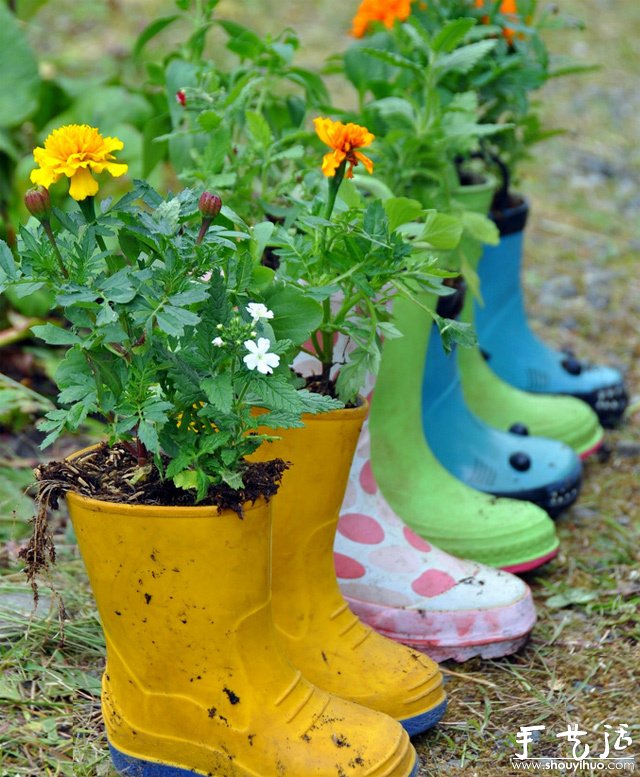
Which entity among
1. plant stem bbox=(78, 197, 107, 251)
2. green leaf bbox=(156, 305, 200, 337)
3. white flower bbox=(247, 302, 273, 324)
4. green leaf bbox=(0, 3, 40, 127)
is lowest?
green leaf bbox=(0, 3, 40, 127)

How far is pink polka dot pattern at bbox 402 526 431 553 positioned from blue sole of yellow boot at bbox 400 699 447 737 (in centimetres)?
27

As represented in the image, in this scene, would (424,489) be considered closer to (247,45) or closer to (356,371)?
(356,371)

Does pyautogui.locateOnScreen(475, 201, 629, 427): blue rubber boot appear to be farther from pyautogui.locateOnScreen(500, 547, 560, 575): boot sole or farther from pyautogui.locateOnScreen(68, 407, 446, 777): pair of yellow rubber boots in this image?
pyautogui.locateOnScreen(68, 407, 446, 777): pair of yellow rubber boots

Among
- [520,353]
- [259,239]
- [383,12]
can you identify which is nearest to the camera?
[259,239]

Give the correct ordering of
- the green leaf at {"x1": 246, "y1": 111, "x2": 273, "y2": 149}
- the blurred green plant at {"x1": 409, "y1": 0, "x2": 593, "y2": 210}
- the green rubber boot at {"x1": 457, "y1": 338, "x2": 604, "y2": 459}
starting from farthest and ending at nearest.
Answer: the green rubber boot at {"x1": 457, "y1": 338, "x2": 604, "y2": 459} < the blurred green plant at {"x1": 409, "y1": 0, "x2": 593, "y2": 210} < the green leaf at {"x1": 246, "y1": 111, "x2": 273, "y2": 149}

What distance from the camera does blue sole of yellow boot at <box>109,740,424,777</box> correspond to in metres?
1.24

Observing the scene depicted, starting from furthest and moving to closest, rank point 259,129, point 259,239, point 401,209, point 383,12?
1. point 383,12
2. point 259,129
3. point 401,209
4. point 259,239

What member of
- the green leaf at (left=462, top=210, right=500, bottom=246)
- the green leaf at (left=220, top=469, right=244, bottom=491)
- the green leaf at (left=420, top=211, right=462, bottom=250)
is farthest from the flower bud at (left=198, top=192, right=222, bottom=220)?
the green leaf at (left=462, top=210, right=500, bottom=246)

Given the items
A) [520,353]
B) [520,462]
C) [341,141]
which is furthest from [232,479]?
[520,353]

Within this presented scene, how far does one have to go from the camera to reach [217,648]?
1174mm

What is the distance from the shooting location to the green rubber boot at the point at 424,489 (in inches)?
66.6

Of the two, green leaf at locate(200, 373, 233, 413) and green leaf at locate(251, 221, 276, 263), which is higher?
green leaf at locate(251, 221, 276, 263)

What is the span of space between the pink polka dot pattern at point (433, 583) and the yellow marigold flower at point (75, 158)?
805 millimetres

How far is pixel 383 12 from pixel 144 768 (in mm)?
1369
